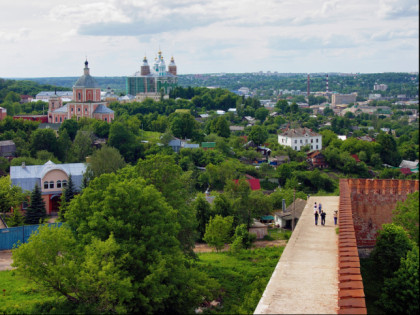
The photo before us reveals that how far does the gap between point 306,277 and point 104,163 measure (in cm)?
2401

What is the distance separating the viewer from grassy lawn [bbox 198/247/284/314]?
17.2 m

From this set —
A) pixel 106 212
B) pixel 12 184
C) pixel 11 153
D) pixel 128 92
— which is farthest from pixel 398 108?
pixel 106 212

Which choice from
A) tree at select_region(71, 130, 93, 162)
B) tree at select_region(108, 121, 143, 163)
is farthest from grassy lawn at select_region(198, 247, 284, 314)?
tree at select_region(108, 121, 143, 163)

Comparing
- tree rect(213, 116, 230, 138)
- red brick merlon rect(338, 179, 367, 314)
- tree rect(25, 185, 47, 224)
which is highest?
red brick merlon rect(338, 179, 367, 314)

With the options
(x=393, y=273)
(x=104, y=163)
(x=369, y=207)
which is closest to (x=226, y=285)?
(x=393, y=273)

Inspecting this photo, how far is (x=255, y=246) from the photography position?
2712cm

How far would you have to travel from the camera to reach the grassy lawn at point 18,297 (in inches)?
636

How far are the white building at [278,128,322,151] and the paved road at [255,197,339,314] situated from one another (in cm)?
4779

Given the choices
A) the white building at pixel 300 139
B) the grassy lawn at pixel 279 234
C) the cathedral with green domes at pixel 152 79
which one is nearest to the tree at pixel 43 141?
the grassy lawn at pixel 279 234

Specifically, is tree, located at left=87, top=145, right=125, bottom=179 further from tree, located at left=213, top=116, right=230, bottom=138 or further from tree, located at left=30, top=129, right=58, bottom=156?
tree, located at left=213, top=116, right=230, bottom=138

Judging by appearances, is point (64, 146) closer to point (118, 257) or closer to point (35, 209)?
point (35, 209)

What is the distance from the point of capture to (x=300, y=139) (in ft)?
216

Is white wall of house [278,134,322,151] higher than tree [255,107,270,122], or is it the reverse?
tree [255,107,270,122]

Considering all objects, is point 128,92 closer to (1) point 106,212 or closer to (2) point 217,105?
(2) point 217,105
